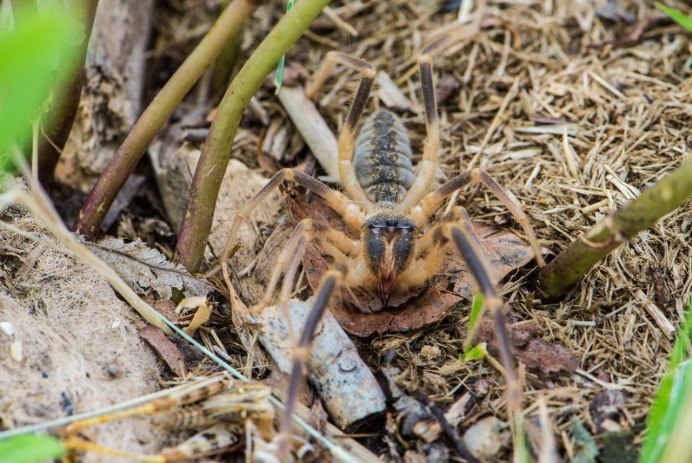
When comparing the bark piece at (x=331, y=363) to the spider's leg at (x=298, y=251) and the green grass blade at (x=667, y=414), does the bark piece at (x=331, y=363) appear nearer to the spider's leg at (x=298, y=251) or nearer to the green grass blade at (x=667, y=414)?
the spider's leg at (x=298, y=251)

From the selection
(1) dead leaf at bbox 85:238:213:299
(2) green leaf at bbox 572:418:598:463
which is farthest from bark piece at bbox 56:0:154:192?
(2) green leaf at bbox 572:418:598:463

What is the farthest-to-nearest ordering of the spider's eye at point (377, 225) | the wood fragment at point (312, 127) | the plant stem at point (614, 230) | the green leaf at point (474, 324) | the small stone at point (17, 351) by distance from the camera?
1. the wood fragment at point (312, 127)
2. the spider's eye at point (377, 225)
3. the green leaf at point (474, 324)
4. the small stone at point (17, 351)
5. the plant stem at point (614, 230)

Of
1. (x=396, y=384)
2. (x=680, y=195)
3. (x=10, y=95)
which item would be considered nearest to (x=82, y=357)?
(x=396, y=384)

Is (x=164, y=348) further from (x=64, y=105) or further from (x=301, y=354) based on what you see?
(x=64, y=105)

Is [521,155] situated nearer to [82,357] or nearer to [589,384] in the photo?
[589,384]

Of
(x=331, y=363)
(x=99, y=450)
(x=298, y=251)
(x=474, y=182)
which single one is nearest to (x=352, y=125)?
(x=474, y=182)

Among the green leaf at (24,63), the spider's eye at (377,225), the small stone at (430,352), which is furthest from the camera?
the spider's eye at (377,225)

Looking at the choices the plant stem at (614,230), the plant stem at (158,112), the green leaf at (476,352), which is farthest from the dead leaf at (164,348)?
the plant stem at (614,230)
